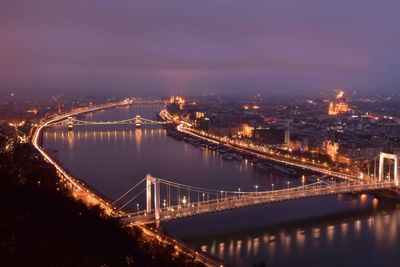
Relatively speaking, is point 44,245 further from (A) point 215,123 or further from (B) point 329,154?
(A) point 215,123

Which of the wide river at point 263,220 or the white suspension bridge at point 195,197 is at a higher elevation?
the white suspension bridge at point 195,197

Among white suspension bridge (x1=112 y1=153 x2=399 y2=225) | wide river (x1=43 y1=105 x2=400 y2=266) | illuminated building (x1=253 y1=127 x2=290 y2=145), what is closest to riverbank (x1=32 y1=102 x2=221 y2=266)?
white suspension bridge (x1=112 y1=153 x2=399 y2=225)

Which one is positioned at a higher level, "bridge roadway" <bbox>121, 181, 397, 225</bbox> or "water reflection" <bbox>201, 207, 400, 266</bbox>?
"bridge roadway" <bbox>121, 181, 397, 225</bbox>

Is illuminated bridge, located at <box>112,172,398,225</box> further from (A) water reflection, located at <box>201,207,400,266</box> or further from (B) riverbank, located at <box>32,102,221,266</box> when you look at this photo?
(A) water reflection, located at <box>201,207,400,266</box>

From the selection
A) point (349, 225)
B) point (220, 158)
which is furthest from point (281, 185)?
point (220, 158)

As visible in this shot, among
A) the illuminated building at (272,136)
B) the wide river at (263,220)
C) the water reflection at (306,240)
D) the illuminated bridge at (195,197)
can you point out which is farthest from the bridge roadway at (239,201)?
the illuminated building at (272,136)

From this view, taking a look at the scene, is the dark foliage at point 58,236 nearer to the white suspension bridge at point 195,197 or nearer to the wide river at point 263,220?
the white suspension bridge at point 195,197

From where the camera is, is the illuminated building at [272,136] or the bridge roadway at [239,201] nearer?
the bridge roadway at [239,201]

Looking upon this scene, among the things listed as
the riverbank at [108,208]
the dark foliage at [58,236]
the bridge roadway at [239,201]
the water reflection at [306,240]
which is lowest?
the water reflection at [306,240]
